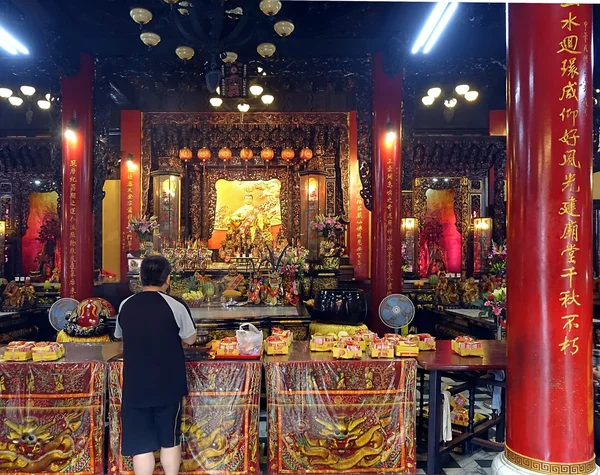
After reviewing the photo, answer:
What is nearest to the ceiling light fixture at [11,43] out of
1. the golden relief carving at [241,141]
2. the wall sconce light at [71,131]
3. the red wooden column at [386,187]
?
the wall sconce light at [71,131]

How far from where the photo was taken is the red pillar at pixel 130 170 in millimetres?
10000

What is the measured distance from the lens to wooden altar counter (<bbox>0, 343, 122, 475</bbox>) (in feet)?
9.30

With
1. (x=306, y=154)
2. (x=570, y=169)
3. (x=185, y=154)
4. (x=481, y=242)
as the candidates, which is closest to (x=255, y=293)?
(x=570, y=169)

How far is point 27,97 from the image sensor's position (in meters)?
9.72

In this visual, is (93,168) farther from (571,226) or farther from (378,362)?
(571,226)

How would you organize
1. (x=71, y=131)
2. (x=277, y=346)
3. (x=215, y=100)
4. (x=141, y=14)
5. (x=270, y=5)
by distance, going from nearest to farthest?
(x=277, y=346)
(x=270, y=5)
(x=141, y=14)
(x=71, y=131)
(x=215, y=100)

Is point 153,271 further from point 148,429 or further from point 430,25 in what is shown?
point 430,25

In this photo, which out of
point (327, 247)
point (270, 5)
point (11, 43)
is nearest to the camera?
point (270, 5)

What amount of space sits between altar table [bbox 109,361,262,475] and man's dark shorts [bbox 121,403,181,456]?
0.94ft

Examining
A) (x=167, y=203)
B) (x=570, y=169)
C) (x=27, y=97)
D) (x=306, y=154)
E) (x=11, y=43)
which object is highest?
(x=27, y=97)

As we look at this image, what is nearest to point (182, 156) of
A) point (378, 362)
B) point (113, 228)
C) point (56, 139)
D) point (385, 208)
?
point (113, 228)

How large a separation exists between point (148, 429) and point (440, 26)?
4.93 m

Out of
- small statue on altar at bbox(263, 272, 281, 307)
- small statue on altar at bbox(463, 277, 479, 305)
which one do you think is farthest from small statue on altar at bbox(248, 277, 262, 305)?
small statue on altar at bbox(463, 277, 479, 305)

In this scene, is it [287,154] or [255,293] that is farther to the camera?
[287,154]
